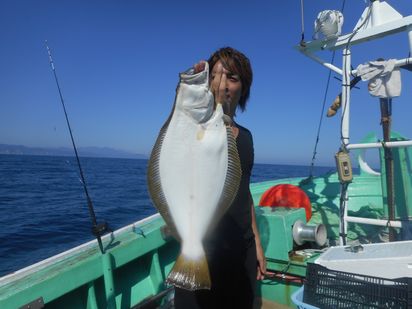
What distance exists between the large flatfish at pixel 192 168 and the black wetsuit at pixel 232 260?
0.24 metres

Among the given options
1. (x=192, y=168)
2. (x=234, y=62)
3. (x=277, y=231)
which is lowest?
(x=277, y=231)

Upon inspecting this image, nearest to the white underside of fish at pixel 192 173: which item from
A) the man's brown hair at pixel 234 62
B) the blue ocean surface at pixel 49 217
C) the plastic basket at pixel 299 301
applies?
the man's brown hair at pixel 234 62

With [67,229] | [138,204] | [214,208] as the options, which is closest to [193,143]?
[214,208]

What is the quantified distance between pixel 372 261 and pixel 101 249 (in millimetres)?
2034

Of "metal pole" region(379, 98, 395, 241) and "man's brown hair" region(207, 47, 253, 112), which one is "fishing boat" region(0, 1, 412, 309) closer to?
"metal pole" region(379, 98, 395, 241)

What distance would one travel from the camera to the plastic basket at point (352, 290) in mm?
1761

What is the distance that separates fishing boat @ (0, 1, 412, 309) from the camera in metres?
2.26

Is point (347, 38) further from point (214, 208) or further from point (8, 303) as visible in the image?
point (8, 303)

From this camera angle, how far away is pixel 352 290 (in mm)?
1937

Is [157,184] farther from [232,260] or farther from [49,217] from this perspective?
[49,217]

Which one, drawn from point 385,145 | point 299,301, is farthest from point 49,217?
point 385,145

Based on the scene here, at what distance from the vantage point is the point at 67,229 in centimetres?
833

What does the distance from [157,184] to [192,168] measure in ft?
0.58

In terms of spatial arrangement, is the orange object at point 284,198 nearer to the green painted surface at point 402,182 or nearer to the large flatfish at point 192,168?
the green painted surface at point 402,182
